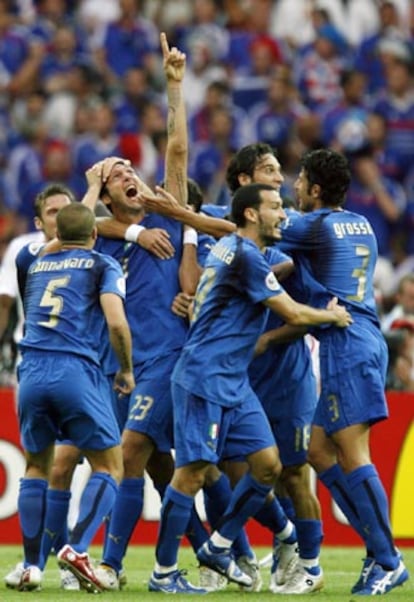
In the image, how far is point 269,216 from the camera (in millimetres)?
9625

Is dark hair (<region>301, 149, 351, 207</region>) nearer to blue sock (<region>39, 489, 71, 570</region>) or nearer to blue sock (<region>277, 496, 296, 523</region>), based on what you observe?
blue sock (<region>277, 496, 296, 523</region>)

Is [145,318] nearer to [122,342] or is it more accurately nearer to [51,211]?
[122,342]

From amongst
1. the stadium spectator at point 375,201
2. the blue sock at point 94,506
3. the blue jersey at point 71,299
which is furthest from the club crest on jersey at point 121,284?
the stadium spectator at point 375,201

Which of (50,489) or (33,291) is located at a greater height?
(33,291)

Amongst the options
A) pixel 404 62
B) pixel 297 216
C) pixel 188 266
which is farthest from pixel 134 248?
pixel 404 62

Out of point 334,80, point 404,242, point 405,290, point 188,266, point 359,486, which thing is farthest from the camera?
point 334,80

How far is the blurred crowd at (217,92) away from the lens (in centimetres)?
1939

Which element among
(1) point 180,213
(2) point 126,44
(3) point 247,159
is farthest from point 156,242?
(2) point 126,44

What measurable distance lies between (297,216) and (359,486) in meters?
1.55

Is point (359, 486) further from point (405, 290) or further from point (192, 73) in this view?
point (192, 73)

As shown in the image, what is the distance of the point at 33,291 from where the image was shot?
9.73 meters

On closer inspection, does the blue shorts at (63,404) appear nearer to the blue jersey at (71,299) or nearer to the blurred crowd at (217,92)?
the blue jersey at (71,299)

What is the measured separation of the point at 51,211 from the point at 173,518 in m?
2.66

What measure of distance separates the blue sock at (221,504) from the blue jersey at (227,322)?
3.53 ft
